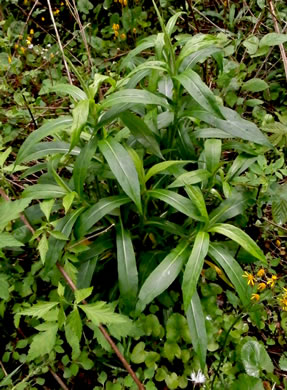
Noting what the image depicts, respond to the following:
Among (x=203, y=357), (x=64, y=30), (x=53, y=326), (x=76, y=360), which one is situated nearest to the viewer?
(x=53, y=326)

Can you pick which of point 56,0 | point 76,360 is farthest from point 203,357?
point 56,0

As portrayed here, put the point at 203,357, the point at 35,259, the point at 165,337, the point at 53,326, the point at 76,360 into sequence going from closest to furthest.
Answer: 1. the point at 53,326
2. the point at 203,357
3. the point at 76,360
4. the point at 165,337
5. the point at 35,259

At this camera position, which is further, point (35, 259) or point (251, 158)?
point (35, 259)

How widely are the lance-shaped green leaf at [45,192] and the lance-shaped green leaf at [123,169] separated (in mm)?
314

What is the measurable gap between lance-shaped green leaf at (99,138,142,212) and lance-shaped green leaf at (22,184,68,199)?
0.31 metres

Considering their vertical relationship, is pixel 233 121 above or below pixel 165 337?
above

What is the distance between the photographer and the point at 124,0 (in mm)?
3064

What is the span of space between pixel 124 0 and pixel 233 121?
74.7 inches

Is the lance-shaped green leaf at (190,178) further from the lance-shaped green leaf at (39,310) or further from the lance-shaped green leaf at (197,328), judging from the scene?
the lance-shaped green leaf at (39,310)

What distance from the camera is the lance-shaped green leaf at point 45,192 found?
1608 millimetres

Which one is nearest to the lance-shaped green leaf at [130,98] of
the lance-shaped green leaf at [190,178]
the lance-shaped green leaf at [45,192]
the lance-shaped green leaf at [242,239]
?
the lance-shaped green leaf at [190,178]

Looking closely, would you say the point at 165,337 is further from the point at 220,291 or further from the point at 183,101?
the point at 183,101

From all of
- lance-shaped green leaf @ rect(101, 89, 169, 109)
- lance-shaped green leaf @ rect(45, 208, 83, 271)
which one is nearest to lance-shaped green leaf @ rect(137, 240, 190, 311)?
lance-shaped green leaf @ rect(45, 208, 83, 271)

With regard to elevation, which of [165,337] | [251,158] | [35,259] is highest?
[251,158]
